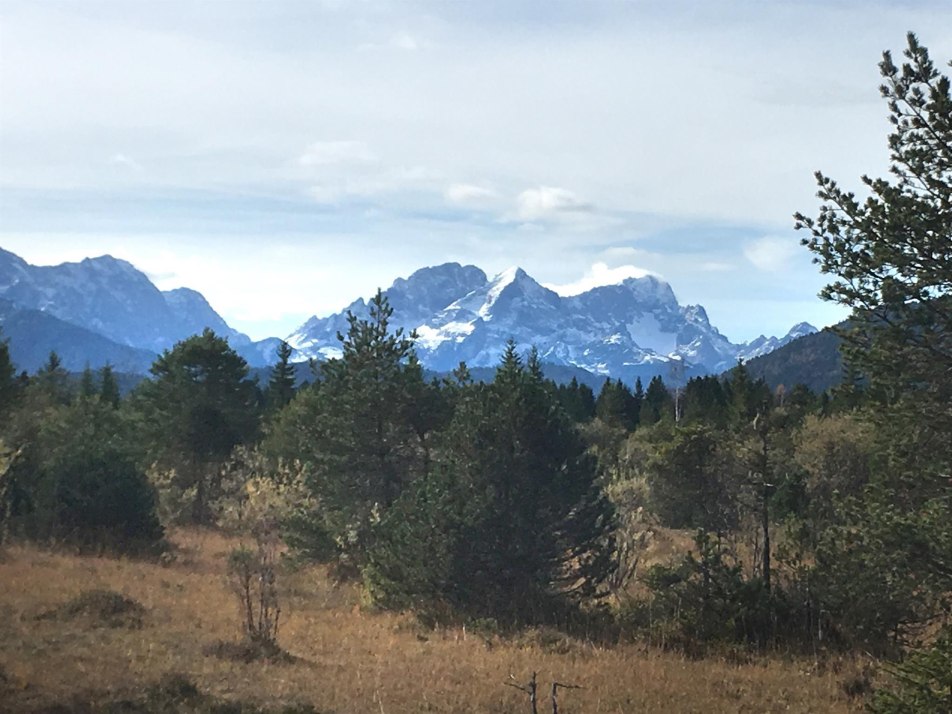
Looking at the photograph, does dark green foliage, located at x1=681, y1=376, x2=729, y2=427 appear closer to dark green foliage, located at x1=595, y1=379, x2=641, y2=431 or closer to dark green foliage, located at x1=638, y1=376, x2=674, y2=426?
dark green foliage, located at x1=638, y1=376, x2=674, y2=426

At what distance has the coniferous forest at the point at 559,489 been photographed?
347 inches

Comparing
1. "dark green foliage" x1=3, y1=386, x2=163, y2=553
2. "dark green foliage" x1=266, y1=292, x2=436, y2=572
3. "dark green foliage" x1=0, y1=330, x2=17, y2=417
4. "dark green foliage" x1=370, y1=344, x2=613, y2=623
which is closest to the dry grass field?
"dark green foliage" x1=370, y1=344, x2=613, y2=623

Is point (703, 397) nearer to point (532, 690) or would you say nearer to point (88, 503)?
point (88, 503)

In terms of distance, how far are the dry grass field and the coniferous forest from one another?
2.55ft

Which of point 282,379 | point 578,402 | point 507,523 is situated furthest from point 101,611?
point 578,402

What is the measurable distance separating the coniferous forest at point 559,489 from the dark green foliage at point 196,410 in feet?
0.32

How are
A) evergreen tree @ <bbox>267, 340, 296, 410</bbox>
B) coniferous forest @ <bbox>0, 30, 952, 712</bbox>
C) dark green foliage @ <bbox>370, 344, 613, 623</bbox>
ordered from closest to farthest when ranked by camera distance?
1. coniferous forest @ <bbox>0, 30, 952, 712</bbox>
2. dark green foliage @ <bbox>370, 344, 613, 623</bbox>
3. evergreen tree @ <bbox>267, 340, 296, 410</bbox>

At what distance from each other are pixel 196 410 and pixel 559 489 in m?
19.7

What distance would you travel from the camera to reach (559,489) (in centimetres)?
1544

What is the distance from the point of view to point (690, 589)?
13.7m

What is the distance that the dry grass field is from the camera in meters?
9.38

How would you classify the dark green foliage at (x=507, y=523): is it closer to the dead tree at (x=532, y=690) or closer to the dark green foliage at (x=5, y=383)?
the dead tree at (x=532, y=690)

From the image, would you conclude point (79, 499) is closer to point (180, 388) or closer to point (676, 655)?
point (180, 388)

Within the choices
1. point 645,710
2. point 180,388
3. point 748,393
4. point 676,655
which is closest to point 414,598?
point 676,655
